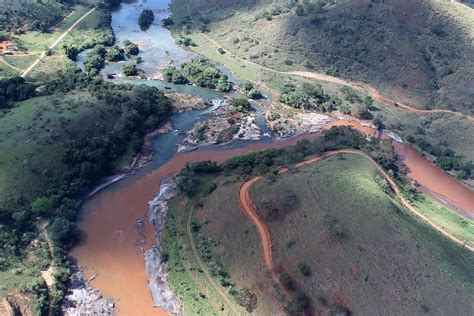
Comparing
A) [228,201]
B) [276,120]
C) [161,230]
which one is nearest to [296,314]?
[228,201]

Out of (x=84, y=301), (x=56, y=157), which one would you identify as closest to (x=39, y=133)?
(x=56, y=157)

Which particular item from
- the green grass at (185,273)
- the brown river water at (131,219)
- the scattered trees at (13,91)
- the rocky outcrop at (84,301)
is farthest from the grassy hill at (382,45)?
the rocky outcrop at (84,301)

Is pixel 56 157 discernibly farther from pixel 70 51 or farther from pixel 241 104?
pixel 70 51

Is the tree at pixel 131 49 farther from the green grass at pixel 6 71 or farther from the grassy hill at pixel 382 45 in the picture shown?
the green grass at pixel 6 71

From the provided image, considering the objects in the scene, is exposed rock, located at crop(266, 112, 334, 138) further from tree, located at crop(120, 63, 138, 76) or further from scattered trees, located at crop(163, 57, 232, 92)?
tree, located at crop(120, 63, 138, 76)

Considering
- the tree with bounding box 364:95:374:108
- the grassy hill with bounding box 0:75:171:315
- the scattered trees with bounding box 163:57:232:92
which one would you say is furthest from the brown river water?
the scattered trees with bounding box 163:57:232:92

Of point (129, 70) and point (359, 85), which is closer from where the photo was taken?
point (129, 70)
